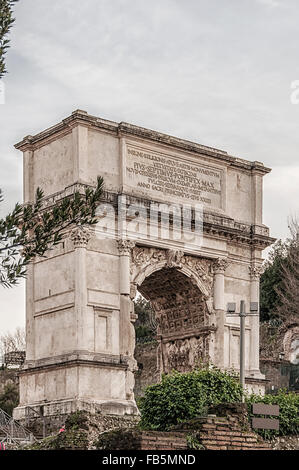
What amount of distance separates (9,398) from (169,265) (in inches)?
811

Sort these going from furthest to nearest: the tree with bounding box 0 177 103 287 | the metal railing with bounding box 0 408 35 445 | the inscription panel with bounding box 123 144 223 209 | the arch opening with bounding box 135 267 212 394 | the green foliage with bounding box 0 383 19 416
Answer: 1. the green foliage with bounding box 0 383 19 416
2. the arch opening with bounding box 135 267 212 394
3. the inscription panel with bounding box 123 144 223 209
4. the metal railing with bounding box 0 408 35 445
5. the tree with bounding box 0 177 103 287

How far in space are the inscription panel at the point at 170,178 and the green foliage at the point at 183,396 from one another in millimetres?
12161

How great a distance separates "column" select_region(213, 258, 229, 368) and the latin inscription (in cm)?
217

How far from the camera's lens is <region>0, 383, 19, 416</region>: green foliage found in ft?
170

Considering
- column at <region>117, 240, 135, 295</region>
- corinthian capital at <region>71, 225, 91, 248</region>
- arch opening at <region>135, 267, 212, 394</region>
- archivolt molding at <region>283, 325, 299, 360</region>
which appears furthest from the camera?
archivolt molding at <region>283, 325, 299, 360</region>

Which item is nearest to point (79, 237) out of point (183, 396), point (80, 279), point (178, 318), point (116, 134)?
point (80, 279)

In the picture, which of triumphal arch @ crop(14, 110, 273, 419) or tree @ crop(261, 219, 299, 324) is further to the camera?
tree @ crop(261, 219, 299, 324)

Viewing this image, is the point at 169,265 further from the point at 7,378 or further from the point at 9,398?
the point at 7,378

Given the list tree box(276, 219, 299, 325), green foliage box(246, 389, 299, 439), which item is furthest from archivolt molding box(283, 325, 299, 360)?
green foliage box(246, 389, 299, 439)

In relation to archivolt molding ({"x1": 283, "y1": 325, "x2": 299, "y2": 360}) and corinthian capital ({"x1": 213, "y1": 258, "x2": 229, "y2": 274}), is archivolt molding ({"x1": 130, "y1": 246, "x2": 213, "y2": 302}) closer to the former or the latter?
corinthian capital ({"x1": 213, "y1": 258, "x2": 229, "y2": 274})

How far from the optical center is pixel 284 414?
76.3 ft

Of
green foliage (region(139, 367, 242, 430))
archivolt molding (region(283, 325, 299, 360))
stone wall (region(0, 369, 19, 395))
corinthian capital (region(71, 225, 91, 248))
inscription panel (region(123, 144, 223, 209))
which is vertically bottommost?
stone wall (region(0, 369, 19, 395))

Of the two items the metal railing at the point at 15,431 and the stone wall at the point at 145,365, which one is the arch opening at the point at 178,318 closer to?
the metal railing at the point at 15,431
